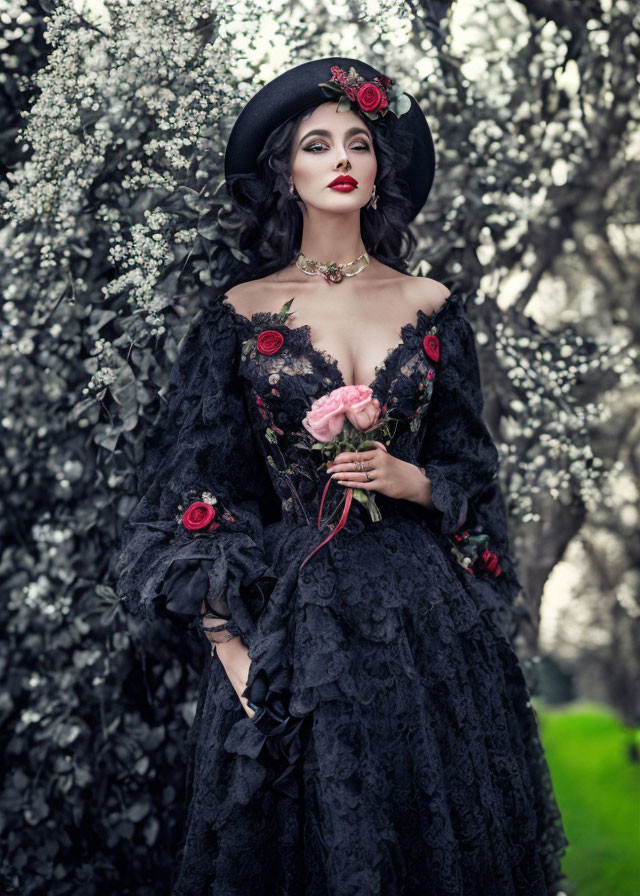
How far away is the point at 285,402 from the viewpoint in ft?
7.77

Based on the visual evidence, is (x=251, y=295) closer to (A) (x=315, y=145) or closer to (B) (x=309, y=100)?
(A) (x=315, y=145)

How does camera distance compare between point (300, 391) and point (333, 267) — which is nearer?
point (300, 391)

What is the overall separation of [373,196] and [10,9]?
55.8 inches

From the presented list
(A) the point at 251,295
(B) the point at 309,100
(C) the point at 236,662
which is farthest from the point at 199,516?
(B) the point at 309,100

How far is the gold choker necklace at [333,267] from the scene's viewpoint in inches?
101

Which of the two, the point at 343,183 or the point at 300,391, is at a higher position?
the point at 343,183

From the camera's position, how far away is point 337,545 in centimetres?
229

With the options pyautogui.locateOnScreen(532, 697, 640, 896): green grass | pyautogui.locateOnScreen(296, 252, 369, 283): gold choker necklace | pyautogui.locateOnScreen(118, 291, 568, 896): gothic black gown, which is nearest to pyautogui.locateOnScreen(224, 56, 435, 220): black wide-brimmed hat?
pyautogui.locateOnScreen(296, 252, 369, 283): gold choker necklace

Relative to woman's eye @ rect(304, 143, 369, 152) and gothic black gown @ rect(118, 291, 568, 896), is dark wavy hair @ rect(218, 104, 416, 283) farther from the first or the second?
gothic black gown @ rect(118, 291, 568, 896)

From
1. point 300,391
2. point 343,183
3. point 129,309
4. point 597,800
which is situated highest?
A: point 129,309

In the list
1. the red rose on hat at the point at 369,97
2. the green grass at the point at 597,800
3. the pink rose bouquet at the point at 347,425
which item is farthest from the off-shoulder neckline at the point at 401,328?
the green grass at the point at 597,800

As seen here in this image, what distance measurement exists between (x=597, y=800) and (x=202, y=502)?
3727 millimetres

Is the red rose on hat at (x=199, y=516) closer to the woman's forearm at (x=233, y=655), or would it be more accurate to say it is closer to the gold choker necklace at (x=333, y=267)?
the woman's forearm at (x=233, y=655)

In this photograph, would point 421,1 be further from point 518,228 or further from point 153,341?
point 153,341
